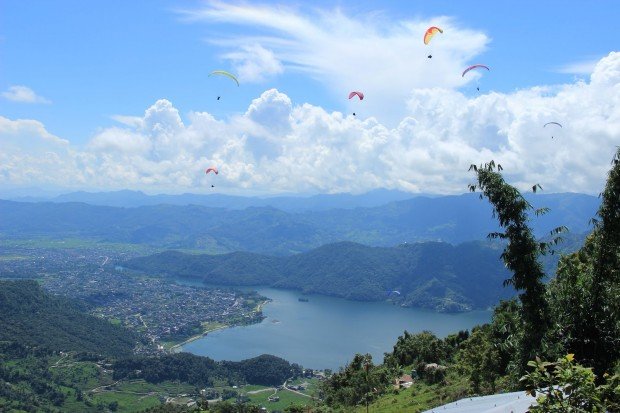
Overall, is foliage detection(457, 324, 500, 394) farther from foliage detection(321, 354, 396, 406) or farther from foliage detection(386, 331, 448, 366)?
foliage detection(386, 331, 448, 366)

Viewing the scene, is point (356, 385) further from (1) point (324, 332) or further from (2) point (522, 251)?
(1) point (324, 332)

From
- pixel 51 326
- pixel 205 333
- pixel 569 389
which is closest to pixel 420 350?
pixel 569 389

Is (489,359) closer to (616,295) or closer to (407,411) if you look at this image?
(407,411)

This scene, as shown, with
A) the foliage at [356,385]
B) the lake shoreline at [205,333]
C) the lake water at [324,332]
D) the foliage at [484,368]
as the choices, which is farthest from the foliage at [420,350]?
the lake shoreline at [205,333]

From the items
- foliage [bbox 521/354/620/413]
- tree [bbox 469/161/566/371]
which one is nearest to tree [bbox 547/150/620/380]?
tree [bbox 469/161/566/371]

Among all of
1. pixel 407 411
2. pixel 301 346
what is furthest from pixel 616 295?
pixel 301 346
